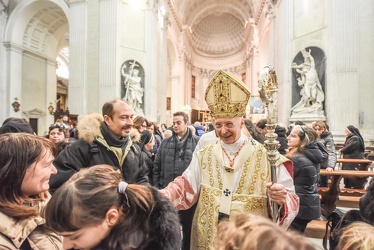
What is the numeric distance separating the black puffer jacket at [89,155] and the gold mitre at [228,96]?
1.12m

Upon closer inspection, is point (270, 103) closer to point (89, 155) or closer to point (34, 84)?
point (89, 155)

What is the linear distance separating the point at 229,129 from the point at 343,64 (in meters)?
8.99

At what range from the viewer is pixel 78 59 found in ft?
41.1

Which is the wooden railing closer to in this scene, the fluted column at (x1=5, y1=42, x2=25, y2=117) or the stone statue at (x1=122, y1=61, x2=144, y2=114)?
the stone statue at (x1=122, y1=61, x2=144, y2=114)

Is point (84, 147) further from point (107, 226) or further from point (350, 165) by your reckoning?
point (350, 165)

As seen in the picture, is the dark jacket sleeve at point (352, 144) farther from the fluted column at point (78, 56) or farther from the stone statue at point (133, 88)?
the fluted column at point (78, 56)

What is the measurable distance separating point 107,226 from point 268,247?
74cm

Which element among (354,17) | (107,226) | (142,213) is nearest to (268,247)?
(142,213)

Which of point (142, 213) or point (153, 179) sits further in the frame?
point (153, 179)

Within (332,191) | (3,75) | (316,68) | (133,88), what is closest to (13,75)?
(3,75)

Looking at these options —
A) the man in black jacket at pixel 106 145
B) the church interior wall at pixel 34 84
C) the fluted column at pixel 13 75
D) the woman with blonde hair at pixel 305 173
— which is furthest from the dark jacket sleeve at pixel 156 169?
the church interior wall at pixel 34 84

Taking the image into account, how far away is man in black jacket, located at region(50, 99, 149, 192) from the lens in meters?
2.37

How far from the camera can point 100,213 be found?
1124 millimetres

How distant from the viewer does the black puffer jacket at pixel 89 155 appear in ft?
7.57
